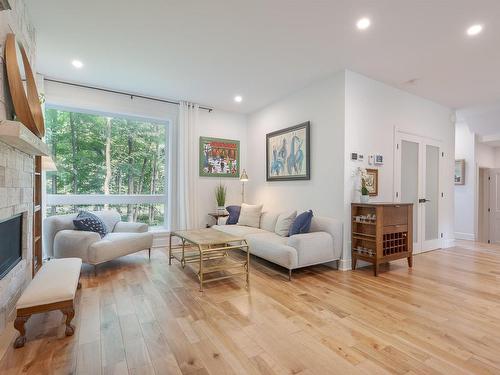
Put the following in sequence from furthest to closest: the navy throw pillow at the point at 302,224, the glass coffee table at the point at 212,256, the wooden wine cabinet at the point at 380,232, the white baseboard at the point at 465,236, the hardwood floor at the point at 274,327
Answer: the white baseboard at the point at 465,236 → the navy throw pillow at the point at 302,224 → the wooden wine cabinet at the point at 380,232 → the glass coffee table at the point at 212,256 → the hardwood floor at the point at 274,327

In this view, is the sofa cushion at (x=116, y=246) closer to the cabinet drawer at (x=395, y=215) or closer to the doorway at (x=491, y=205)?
the cabinet drawer at (x=395, y=215)

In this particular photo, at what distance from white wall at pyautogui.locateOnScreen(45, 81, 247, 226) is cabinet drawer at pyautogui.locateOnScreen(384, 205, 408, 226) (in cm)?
310

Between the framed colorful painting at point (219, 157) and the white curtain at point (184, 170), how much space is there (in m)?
0.26

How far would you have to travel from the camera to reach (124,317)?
229 centimetres

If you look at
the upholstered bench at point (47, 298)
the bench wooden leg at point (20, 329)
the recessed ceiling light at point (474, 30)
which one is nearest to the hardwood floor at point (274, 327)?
the bench wooden leg at point (20, 329)

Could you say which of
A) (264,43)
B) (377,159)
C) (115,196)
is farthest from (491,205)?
(115,196)

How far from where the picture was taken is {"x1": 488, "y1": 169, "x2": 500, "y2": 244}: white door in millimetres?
6547

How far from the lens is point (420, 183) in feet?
15.2

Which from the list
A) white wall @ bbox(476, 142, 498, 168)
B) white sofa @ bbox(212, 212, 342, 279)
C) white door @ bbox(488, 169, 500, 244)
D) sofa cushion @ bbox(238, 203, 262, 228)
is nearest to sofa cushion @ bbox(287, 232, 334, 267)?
white sofa @ bbox(212, 212, 342, 279)

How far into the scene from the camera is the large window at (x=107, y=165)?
172 inches

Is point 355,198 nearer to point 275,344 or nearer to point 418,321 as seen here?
point 418,321

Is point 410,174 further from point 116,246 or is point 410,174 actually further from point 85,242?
point 85,242

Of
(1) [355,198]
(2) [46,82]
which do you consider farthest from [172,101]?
(1) [355,198]

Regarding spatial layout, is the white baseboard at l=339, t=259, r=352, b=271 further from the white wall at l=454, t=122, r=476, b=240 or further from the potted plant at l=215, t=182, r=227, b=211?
the white wall at l=454, t=122, r=476, b=240
